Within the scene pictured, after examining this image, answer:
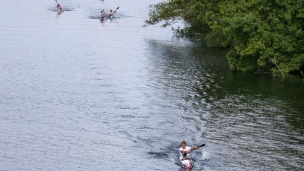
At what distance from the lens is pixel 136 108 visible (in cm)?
4962

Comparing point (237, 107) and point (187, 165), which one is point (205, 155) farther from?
point (237, 107)

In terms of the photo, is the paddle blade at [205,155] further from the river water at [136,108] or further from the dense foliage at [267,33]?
the dense foliage at [267,33]

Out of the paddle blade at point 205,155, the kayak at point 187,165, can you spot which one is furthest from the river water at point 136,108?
the kayak at point 187,165

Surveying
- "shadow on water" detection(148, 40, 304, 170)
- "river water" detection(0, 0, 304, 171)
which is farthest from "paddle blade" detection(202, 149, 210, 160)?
"shadow on water" detection(148, 40, 304, 170)

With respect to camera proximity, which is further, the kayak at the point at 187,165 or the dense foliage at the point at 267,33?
the dense foliage at the point at 267,33

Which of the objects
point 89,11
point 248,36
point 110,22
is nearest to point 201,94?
point 248,36

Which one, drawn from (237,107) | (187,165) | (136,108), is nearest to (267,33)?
(237,107)

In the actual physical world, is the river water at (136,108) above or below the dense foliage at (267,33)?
below

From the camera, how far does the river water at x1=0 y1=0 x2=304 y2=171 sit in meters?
38.5

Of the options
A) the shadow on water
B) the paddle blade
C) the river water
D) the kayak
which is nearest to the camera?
the kayak

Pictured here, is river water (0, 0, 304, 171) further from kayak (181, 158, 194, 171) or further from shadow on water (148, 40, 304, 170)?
kayak (181, 158, 194, 171)

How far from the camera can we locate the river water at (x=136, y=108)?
1517 inches

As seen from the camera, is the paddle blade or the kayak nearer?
the kayak

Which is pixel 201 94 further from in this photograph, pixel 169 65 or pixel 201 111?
pixel 169 65
